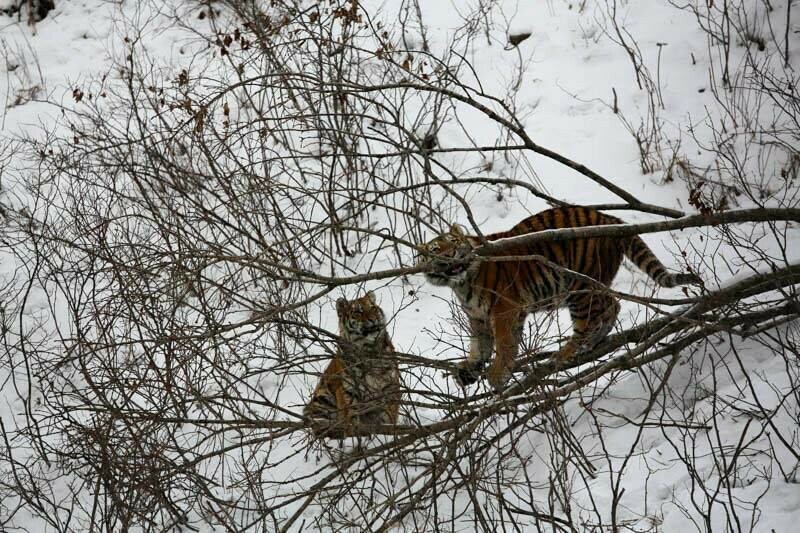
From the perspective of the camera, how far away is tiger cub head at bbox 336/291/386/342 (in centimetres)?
662

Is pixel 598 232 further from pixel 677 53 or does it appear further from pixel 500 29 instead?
pixel 500 29

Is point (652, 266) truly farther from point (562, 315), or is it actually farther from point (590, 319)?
point (562, 315)

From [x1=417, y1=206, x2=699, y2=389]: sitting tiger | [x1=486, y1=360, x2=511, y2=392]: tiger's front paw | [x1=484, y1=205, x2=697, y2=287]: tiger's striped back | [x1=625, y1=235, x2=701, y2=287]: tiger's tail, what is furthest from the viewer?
[x1=484, y1=205, x2=697, y2=287]: tiger's striped back

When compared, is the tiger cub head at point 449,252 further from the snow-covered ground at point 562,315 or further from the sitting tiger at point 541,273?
the snow-covered ground at point 562,315

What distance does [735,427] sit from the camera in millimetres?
5062

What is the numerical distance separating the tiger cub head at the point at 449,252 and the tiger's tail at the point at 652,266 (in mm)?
1216

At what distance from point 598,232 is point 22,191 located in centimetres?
788

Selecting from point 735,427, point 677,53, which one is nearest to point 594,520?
point 735,427

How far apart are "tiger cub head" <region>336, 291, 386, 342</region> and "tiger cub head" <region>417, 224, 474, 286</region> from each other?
51cm

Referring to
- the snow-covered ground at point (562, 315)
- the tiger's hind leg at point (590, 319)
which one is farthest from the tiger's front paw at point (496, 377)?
the tiger's hind leg at point (590, 319)

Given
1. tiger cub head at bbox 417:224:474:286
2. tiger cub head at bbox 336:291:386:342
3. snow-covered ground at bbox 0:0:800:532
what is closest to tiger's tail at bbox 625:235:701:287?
snow-covered ground at bbox 0:0:800:532

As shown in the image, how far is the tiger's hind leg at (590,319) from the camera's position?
5.86 metres

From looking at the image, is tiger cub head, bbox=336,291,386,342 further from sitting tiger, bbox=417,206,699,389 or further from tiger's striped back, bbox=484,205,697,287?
tiger's striped back, bbox=484,205,697,287

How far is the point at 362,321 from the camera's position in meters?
6.66
